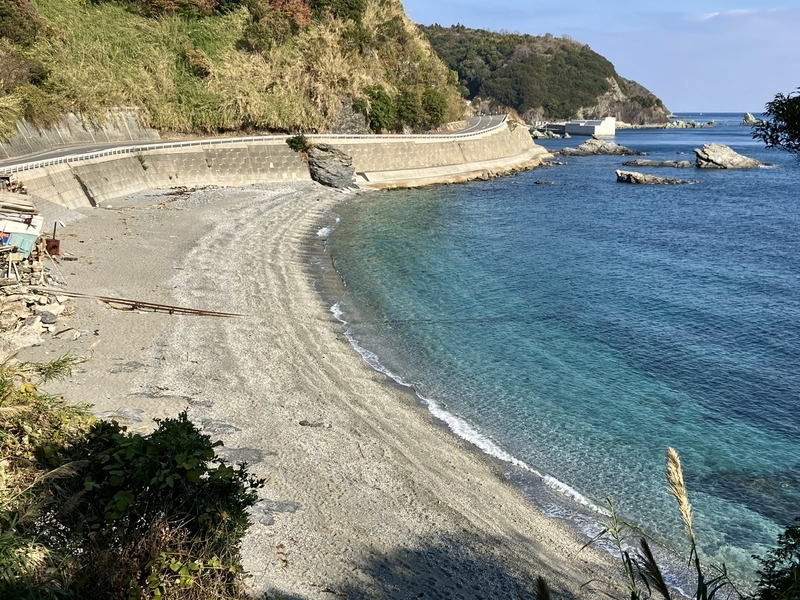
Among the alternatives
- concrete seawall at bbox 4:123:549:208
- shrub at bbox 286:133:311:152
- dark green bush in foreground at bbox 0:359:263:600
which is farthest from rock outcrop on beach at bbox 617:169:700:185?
dark green bush in foreground at bbox 0:359:263:600

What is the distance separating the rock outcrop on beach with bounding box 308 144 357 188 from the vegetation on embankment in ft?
21.3

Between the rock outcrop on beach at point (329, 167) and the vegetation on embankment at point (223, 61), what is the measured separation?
648 cm

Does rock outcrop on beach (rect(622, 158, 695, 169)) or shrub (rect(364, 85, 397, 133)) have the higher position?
shrub (rect(364, 85, 397, 133))

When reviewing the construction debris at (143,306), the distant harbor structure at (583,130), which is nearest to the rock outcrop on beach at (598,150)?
the distant harbor structure at (583,130)

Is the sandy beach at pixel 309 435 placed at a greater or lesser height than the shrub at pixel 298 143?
lesser

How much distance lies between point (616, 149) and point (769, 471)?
317ft

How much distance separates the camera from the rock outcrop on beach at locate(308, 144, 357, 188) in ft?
157

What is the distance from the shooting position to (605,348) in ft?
63.8

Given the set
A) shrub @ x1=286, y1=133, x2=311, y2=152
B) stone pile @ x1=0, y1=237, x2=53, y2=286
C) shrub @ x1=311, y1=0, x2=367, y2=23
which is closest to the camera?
stone pile @ x1=0, y1=237, x2=53, y2=286

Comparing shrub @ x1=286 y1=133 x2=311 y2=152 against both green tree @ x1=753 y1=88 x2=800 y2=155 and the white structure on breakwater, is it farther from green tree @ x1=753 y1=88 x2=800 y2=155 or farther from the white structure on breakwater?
the white structure on breakwater

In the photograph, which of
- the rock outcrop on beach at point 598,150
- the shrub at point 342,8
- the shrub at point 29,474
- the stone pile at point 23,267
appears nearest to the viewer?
the shrub at point 29,474

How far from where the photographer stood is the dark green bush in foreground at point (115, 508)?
5754 millimetres

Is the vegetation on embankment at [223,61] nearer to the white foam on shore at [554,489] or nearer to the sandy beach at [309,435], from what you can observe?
the sandy beach at [309,435]

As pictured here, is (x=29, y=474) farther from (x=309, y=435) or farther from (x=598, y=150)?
(x=598, y=150)
